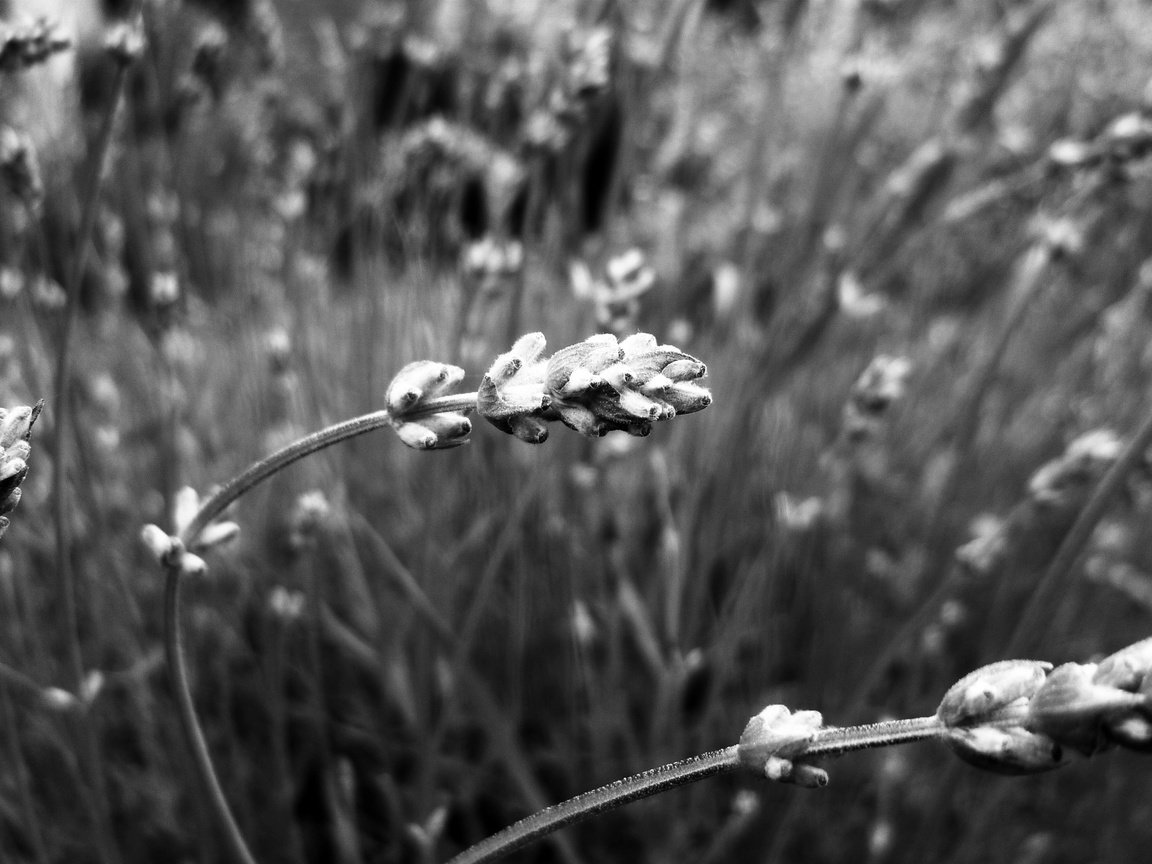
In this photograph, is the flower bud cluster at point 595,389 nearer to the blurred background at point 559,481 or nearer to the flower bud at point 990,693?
the flower bud at point 990,693

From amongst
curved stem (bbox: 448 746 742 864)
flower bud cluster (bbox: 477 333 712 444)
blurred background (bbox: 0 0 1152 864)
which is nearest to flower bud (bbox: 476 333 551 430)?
flower bud cluster (bbox: 477 333 712 444)

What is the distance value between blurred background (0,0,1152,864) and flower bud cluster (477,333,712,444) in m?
0.36

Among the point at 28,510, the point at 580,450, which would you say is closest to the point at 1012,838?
the point at 580,450

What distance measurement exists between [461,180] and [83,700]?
80 cm

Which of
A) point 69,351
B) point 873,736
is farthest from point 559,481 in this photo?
point 873,736

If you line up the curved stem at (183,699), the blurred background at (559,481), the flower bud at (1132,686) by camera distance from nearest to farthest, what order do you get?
the flower bud at (1132,686), the curved stem at (183,699), the blurred background at (559,481)

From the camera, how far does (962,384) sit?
178cm

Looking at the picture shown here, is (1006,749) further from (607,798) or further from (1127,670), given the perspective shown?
(607,798)

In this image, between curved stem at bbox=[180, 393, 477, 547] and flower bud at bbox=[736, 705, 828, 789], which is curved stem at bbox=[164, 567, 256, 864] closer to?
curved stem at bbox=[180, 393, 477, 547]

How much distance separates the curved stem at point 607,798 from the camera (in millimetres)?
393

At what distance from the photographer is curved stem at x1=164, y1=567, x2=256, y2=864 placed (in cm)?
47

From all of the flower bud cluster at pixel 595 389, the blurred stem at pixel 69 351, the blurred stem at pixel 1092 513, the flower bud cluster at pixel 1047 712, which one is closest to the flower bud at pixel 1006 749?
the flower bud cluster at pixel 1047 712

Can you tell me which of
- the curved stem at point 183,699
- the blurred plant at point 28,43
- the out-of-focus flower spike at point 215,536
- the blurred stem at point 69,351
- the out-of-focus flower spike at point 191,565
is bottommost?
the curved stem at point 183,699

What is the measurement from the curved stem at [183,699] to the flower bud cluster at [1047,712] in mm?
339
